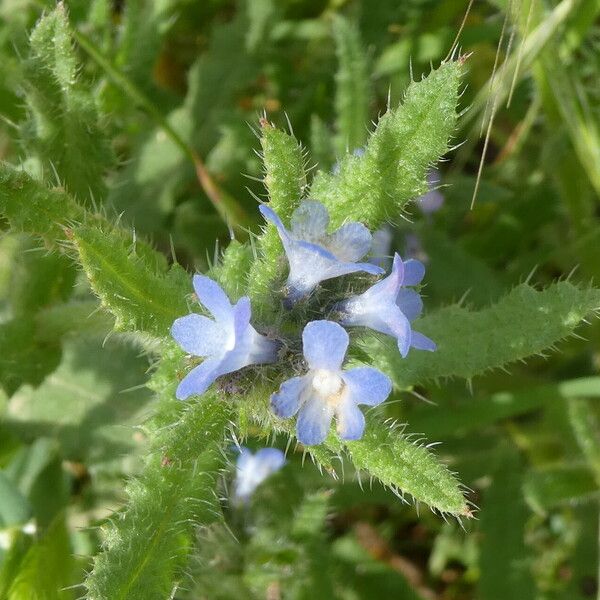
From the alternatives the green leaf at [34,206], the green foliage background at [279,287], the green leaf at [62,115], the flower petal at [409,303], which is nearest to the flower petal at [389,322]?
the flower petal at [409,303]

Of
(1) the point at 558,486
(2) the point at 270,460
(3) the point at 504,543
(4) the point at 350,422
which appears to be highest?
(4) the point at 350,422

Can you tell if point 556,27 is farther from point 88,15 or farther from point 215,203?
point 88,15

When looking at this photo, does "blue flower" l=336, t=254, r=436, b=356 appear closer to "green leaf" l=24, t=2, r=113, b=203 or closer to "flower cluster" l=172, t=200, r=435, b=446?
"flower cluster" l=172, t=200, r=435, b=446

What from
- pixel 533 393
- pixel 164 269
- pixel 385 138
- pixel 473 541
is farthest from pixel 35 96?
pixel 473 541

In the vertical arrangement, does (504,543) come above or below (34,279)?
below

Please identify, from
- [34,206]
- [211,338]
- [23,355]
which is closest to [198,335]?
[211,338]

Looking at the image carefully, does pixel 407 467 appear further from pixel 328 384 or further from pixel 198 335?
pixel 198 335

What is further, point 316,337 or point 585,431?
point 585,431
